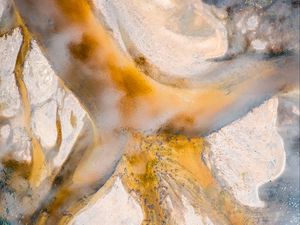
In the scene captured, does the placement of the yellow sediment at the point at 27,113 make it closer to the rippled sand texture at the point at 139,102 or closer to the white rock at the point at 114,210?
the rippled sand texture at the point at 139,102

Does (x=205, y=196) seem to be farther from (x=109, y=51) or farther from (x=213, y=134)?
(x=109, y=51)

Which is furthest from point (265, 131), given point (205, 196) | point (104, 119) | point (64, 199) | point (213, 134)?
point (64, 199)

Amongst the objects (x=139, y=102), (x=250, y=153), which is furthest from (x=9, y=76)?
(x=250, y=153)

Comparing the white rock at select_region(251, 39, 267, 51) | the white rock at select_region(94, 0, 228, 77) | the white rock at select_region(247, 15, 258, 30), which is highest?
the white rock at select_region(94, 0, 228, 77)

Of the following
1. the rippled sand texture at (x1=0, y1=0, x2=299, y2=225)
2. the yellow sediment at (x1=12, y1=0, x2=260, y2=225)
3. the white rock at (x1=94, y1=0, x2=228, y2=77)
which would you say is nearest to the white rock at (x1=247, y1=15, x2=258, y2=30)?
the rippled sand texture at (x1=0, y1=0, x2=299, y2=225)

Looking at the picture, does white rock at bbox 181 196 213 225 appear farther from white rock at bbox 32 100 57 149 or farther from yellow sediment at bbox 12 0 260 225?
white rock at bbox 32 100 57 149

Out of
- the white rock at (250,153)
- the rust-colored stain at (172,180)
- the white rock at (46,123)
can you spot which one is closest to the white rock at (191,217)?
the rust-colored stain at (172,180)
